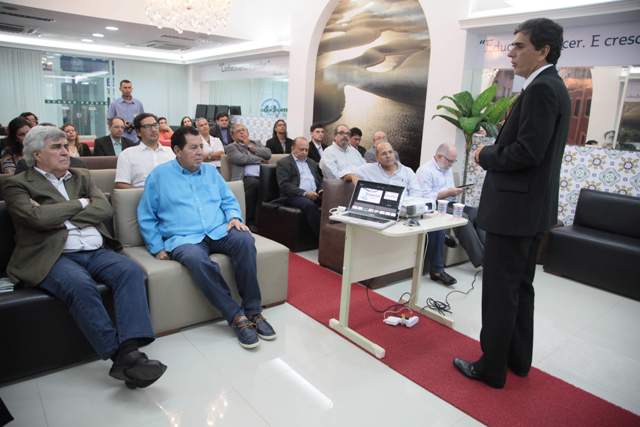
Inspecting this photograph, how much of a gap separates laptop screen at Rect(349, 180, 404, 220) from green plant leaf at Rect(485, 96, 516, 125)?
8.93ft

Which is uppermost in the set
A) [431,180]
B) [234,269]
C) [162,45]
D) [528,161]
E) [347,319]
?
[162,45]

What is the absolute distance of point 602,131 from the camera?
4.70 metres

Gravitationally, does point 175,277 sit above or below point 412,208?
below

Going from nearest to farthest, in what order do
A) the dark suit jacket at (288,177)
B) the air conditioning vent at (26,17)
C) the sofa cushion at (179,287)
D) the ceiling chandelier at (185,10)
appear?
the sofa cushion at (179,287), the dark suit jacket at (288,177), the ceiling chandelier at (185,10), the air conditioning vent at (26,17)

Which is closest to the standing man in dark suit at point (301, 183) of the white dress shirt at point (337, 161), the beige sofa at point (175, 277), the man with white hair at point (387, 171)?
the white dress shirt at point (337, 161)

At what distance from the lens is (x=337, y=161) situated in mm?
5180

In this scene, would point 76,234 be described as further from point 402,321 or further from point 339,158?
point 339,158

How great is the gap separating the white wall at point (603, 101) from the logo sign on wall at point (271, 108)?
5765 millimetres

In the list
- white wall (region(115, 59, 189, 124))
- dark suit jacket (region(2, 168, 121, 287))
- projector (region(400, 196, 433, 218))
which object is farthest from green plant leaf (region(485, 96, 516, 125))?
white wall (region(115, 59, 189, 124))

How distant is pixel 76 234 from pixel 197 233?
71 cm

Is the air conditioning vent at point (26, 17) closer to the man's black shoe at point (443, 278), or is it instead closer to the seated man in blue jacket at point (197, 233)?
the seated man in blue jacket at point (197, 233)

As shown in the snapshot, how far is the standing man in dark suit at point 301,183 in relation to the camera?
15.0 feet

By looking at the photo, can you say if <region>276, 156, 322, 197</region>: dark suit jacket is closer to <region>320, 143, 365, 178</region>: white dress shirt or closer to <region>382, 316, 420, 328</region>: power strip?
<region>320, 143, 365, 178</region>: white dress shirt

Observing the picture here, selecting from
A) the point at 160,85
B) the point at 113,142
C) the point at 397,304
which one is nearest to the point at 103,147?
the point at 113,142
